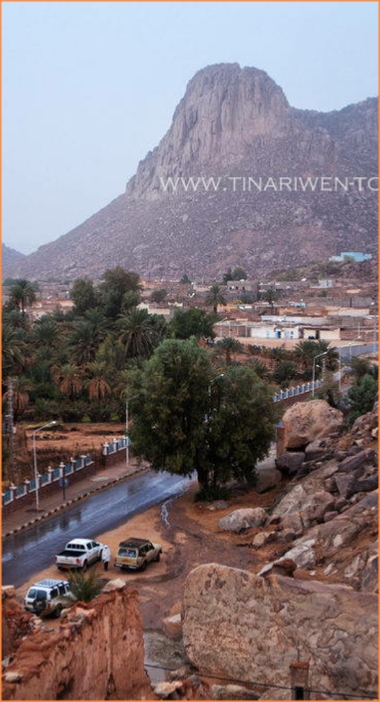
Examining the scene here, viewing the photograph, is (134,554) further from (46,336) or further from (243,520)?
(46,336)

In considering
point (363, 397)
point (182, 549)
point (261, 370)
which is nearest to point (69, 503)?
point (182, 549)

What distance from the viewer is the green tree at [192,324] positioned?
6450 cm

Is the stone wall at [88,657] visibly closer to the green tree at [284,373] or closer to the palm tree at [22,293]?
the green tree at [284,373]

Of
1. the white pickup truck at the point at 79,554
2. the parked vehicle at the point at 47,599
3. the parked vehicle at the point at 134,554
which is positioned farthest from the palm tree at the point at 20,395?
the parked vehicle at the point at 47,599

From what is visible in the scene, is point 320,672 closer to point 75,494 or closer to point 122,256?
point 75,494

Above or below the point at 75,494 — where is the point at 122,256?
above

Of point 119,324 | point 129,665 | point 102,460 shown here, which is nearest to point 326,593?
point 129,665

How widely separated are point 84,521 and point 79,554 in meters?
5.25

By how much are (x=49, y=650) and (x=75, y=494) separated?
2037 centimetres

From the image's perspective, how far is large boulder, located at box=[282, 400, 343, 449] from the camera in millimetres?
33781

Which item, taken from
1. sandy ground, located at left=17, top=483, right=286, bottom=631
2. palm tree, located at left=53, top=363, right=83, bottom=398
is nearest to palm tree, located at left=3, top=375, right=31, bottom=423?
palm tree, located at left=53, top=363, right=83, bottom=398

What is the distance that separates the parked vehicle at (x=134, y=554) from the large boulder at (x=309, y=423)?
38.7 feet

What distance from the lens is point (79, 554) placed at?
22797 mm

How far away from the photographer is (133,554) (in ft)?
74.9
